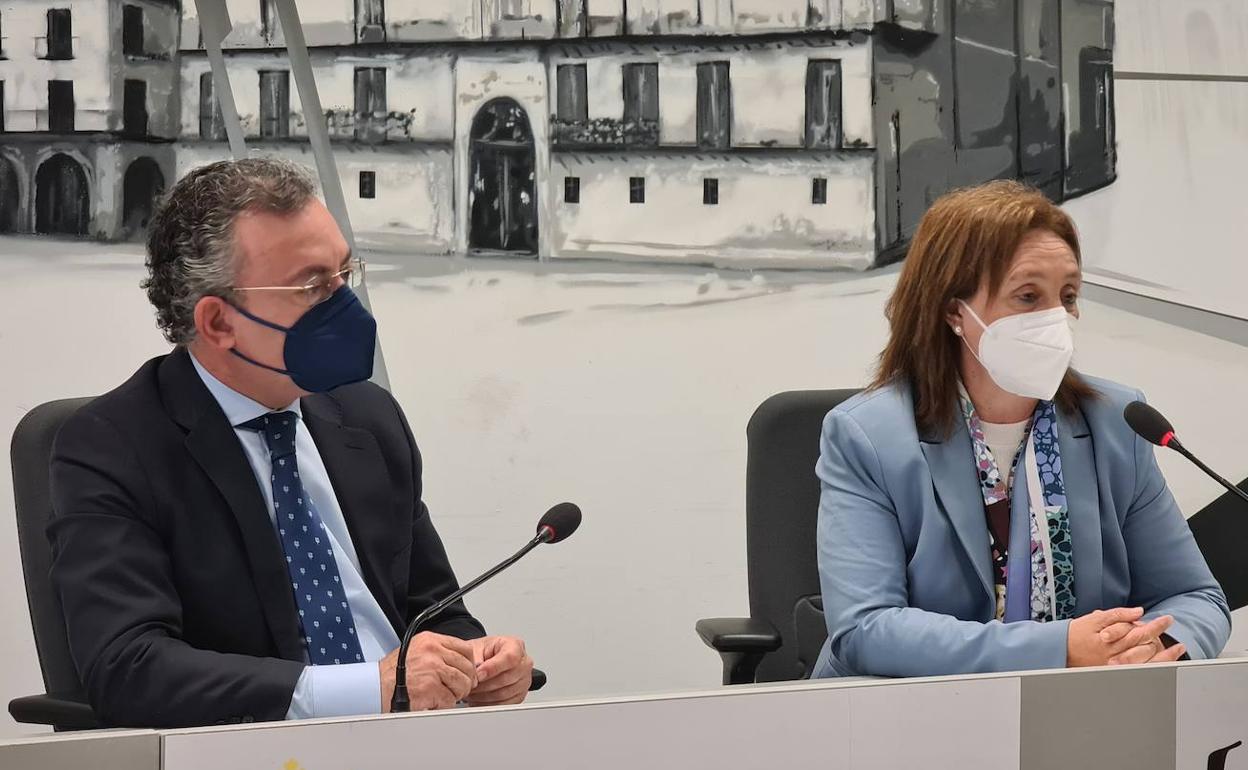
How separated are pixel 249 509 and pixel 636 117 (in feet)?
4.87

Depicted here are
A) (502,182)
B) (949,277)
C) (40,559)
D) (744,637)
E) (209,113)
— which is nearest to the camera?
(40,559)

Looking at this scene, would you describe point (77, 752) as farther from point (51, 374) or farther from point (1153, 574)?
point (51, 374)

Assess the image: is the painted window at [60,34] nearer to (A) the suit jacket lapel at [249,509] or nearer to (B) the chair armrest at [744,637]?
(A) the suit jacket lapel at [249,509]

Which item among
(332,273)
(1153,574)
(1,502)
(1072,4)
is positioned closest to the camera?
(332,273)

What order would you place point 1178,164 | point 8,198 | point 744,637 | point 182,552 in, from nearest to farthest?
point 182,552 < point 744,637 < point 8,198 < point 1178,164

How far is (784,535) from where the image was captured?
201 cm

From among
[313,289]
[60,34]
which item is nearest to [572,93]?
[60,34]

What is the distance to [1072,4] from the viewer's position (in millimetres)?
2820

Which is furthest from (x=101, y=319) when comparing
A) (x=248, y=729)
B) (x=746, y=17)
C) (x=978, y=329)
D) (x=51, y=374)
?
(x=248, y=729)

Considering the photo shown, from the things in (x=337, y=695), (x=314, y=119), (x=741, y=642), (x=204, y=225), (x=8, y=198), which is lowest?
(x=741, y=642)

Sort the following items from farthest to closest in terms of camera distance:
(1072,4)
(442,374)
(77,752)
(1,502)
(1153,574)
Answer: (1072,4) → (442,374) → (1,502) → (1153,574) → (77,752)

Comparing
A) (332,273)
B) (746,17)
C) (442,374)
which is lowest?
(442,374)

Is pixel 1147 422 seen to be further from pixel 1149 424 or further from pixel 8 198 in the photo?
pixel 8 198

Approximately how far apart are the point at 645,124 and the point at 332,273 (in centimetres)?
126
